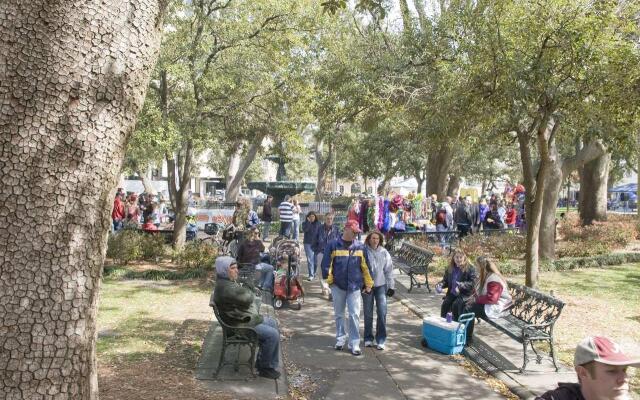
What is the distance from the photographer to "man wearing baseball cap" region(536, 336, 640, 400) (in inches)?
110

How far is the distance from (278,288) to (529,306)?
432 centimetres

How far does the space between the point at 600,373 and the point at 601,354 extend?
94 mm

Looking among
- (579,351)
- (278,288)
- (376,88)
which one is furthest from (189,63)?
(579,351)

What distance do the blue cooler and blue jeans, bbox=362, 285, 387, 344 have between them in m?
0.61

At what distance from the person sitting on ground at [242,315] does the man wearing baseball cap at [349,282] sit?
4.56 ft

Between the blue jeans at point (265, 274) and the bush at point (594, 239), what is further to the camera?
the bush at point (594, 239)

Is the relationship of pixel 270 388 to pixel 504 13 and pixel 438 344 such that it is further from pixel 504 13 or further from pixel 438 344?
pixel 504 13

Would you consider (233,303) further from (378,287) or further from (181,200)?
(181,200)

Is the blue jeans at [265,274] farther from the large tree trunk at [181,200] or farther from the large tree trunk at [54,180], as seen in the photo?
the large tree trunk at [54,180]

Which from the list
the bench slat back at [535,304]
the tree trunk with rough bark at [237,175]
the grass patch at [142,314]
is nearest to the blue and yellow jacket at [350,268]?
the bench slat back at [535,304]

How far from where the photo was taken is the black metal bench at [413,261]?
11555 millimetres

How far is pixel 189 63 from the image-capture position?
44.2 feet

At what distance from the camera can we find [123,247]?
531 inches

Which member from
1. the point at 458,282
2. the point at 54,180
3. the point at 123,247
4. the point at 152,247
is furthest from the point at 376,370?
the point at 152,247
